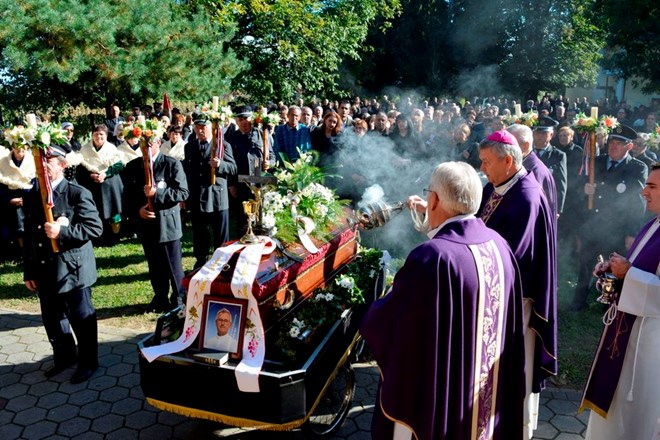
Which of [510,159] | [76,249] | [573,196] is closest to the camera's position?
[510,159]

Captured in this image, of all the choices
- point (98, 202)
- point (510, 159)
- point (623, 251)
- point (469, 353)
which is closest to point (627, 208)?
point (623, 251)

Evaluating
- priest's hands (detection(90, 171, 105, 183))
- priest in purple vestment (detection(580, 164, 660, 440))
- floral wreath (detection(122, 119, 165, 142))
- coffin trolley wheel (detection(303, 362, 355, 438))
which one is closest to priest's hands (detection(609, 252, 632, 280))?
priest in purple vestment (detection(580, 164, 660, 440))

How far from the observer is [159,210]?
6121 millimetres

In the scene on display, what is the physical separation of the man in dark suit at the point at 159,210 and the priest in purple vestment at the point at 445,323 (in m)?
3.94

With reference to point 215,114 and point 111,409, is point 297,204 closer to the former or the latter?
point 111,409

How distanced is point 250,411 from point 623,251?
5584mm

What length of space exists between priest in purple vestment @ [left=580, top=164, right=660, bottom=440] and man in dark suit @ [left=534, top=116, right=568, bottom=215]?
3.75 m

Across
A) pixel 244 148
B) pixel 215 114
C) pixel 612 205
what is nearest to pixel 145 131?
pixel 215 114

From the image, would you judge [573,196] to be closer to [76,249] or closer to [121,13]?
[76,249]

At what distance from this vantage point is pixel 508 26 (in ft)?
111

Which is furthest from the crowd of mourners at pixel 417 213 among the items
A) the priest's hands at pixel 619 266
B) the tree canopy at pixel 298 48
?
the tree canopy at pixel 298 48

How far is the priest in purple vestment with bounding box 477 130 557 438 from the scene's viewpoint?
147 inches

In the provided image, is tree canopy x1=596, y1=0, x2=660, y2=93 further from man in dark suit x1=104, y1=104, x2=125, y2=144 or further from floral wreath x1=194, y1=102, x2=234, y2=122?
floral wreath x1=194, y1=102, x2=234, y2=122

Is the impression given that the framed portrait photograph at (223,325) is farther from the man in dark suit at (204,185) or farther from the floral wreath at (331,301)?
the man in dark suit at (204,185)
